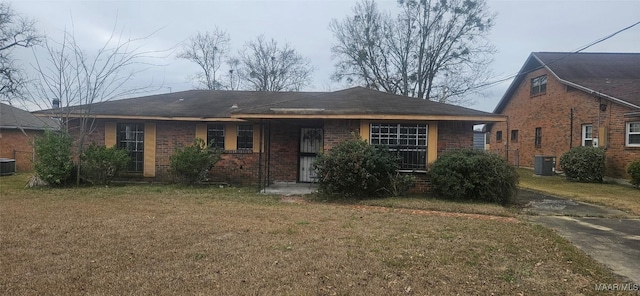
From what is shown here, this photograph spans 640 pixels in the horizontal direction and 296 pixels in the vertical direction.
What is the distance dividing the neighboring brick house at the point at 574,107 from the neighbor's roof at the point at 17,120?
24.5 meters

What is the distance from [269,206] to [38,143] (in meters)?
7.66

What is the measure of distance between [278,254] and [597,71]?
20.9 meters

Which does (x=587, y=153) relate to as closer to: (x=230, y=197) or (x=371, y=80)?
(x=230, y=197)

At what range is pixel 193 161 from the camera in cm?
1152

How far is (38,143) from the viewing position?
443 inches

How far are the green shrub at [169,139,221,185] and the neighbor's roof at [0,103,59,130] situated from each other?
37.2ft

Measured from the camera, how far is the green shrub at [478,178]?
30.0ft

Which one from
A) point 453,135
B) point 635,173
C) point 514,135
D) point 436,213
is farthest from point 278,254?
point 514,135

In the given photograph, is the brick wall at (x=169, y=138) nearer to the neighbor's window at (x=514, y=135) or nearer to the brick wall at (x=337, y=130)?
the brick wall at (x=337, y=130)

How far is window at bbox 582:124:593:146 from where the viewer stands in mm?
17125

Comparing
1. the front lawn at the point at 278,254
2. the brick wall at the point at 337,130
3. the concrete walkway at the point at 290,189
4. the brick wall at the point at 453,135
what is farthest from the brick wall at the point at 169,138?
Answer: the brick wall at the point at 453,135

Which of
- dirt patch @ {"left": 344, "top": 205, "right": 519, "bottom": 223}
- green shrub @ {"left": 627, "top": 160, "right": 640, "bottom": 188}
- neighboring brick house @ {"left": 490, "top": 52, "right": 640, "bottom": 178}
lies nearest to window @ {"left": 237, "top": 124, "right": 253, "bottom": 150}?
dirt patch @ {"left": 344, "top": 205, "right": 519, "bottom": 223}

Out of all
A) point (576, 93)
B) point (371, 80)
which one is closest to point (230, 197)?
point (576, 93)

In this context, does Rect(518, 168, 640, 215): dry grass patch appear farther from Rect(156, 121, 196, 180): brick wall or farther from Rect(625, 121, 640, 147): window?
Rect(156, 121, 196, 180): brick wall
